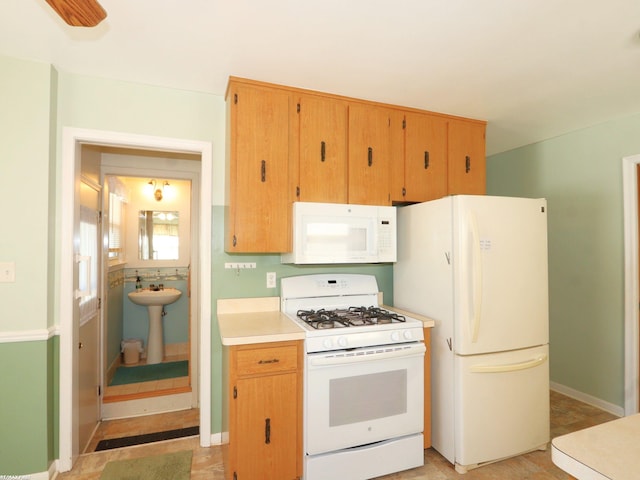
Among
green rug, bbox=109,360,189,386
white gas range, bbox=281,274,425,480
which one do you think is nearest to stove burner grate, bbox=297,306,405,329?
white gas range, bbox=281,274,425,480

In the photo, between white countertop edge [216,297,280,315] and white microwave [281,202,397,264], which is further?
white countertop edge [216,297,280,315]

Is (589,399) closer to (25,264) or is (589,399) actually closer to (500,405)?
(500,405)

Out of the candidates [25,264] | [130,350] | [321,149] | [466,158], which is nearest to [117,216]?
[130,350]

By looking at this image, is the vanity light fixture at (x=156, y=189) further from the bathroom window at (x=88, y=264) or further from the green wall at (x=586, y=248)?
the green wall at (x=586, y=248)

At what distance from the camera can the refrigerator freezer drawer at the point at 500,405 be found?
2141mm

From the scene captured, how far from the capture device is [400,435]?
2.15m

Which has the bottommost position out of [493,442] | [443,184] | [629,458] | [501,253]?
[493,442]

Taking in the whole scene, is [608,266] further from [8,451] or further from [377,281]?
[8,451]

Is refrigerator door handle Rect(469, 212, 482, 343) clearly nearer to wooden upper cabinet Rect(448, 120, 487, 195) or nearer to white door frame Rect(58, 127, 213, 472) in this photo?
wooden upper cabinet Rect(448, 120, 487, 195)

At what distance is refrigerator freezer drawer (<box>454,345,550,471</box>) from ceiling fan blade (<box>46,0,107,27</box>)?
2454 millimetres

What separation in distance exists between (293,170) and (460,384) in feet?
5.76

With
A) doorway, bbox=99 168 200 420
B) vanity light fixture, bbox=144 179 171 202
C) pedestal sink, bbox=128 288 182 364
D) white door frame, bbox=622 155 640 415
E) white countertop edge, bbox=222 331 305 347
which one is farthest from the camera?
vanity light fixture, bbox=144 179 171 202

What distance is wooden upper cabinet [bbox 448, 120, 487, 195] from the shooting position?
2820 mm

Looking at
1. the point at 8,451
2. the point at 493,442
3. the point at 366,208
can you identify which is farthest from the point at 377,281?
the point at 8,451
